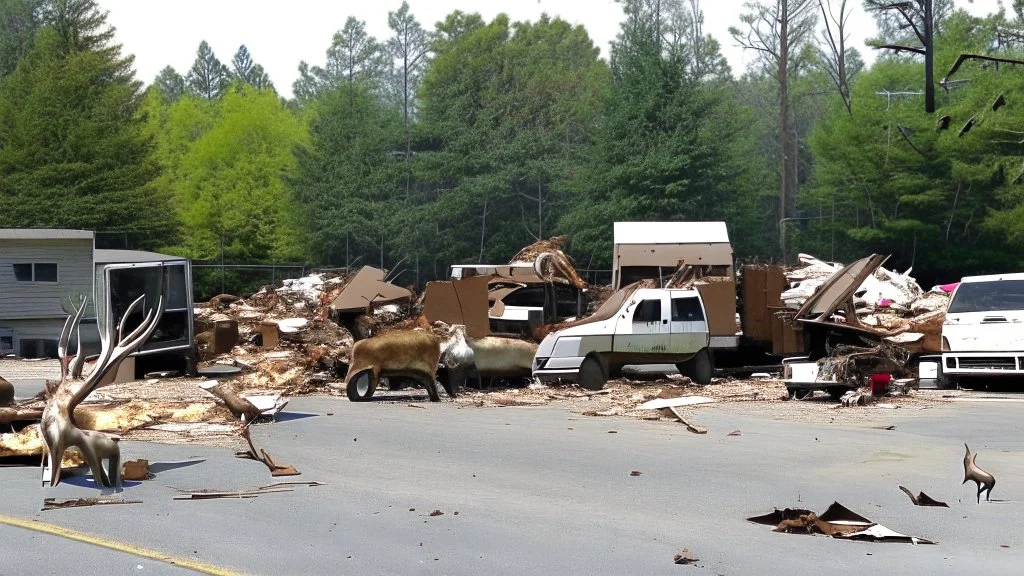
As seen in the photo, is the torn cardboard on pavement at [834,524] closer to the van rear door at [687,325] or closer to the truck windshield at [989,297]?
the van rear door at [687,325]

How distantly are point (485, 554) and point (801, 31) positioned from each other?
188 ft

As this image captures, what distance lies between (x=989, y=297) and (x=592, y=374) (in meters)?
7.61

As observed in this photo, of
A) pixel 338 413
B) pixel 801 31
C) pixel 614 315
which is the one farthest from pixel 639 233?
pixel 801 31

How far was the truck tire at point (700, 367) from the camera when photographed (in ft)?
76.0

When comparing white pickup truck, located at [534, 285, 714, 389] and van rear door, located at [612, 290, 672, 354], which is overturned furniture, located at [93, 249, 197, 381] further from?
van rear door, located at [612, 290, 672, 354]

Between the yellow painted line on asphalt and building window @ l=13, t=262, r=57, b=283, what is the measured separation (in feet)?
98.8

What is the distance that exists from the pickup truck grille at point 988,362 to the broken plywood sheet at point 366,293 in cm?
1227

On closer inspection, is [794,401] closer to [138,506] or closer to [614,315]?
[614,315]

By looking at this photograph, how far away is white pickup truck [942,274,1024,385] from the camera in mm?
20953

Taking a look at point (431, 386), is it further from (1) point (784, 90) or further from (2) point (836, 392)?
(1) point (784, 90)

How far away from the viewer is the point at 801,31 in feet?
202

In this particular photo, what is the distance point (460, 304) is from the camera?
2442 centimetres

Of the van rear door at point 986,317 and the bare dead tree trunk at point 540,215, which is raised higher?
the bare dead tree trunk at point 540,215

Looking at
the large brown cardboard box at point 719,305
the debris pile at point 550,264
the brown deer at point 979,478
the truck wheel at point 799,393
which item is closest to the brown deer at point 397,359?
the truck wheel at point 799,393
